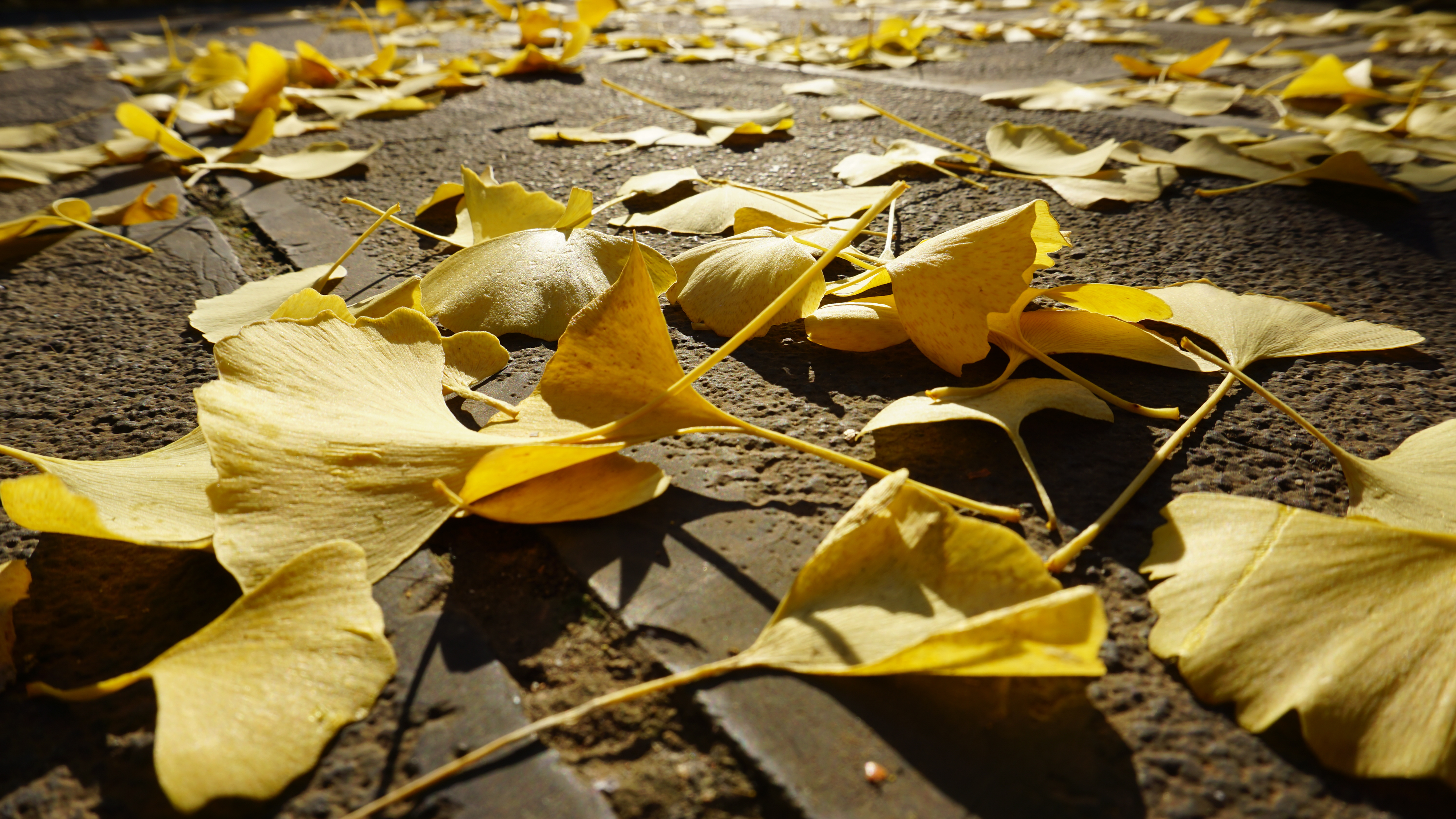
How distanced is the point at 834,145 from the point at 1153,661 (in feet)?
4.33

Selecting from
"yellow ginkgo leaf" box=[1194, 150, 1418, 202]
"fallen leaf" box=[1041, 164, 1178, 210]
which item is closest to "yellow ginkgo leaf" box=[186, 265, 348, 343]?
"fallen leaf" box=[1041, 164, 1178, 210]

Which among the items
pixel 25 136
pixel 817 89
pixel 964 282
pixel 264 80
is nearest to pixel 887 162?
pixel 964 282

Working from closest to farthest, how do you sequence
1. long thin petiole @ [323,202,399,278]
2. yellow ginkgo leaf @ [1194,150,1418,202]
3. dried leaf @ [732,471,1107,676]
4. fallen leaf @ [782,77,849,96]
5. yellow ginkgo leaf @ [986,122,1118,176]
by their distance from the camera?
dried leaf @ [732,471,1107,676] → long thin petiole @ [323,202,399,278] → yellow ginkgo leaf @ [1194,150,1418,202] → yellow ginkgo leaf @ [986,122,1118,176] → fallen leaf @ [782,77,849,96]

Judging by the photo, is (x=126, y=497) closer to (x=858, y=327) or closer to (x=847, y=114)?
(x=858, y=327)

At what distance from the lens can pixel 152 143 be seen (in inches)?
70.4

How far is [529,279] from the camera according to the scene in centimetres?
90

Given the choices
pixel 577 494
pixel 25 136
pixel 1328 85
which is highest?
pixel 1328 85

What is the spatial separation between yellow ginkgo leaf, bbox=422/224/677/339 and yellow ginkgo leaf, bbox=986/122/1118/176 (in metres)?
0.73

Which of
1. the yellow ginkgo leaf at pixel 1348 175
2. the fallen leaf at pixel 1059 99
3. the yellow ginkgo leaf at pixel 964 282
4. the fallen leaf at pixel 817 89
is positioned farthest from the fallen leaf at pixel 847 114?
the yellow ginkgo leaf at pixel 964 282

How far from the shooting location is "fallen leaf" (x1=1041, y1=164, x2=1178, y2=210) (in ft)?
4.05

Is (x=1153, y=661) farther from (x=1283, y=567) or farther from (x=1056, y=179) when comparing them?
(x=1056, y=179)

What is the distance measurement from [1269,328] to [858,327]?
42 cm

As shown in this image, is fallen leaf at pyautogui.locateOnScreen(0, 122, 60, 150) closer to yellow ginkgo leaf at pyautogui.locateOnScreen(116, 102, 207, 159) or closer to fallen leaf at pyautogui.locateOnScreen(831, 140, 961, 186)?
yellow ginkgo leaf at pyautogui.locateOnScreen(116, 102, 207, 159)

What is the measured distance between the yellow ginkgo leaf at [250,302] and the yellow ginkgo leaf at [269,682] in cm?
52
